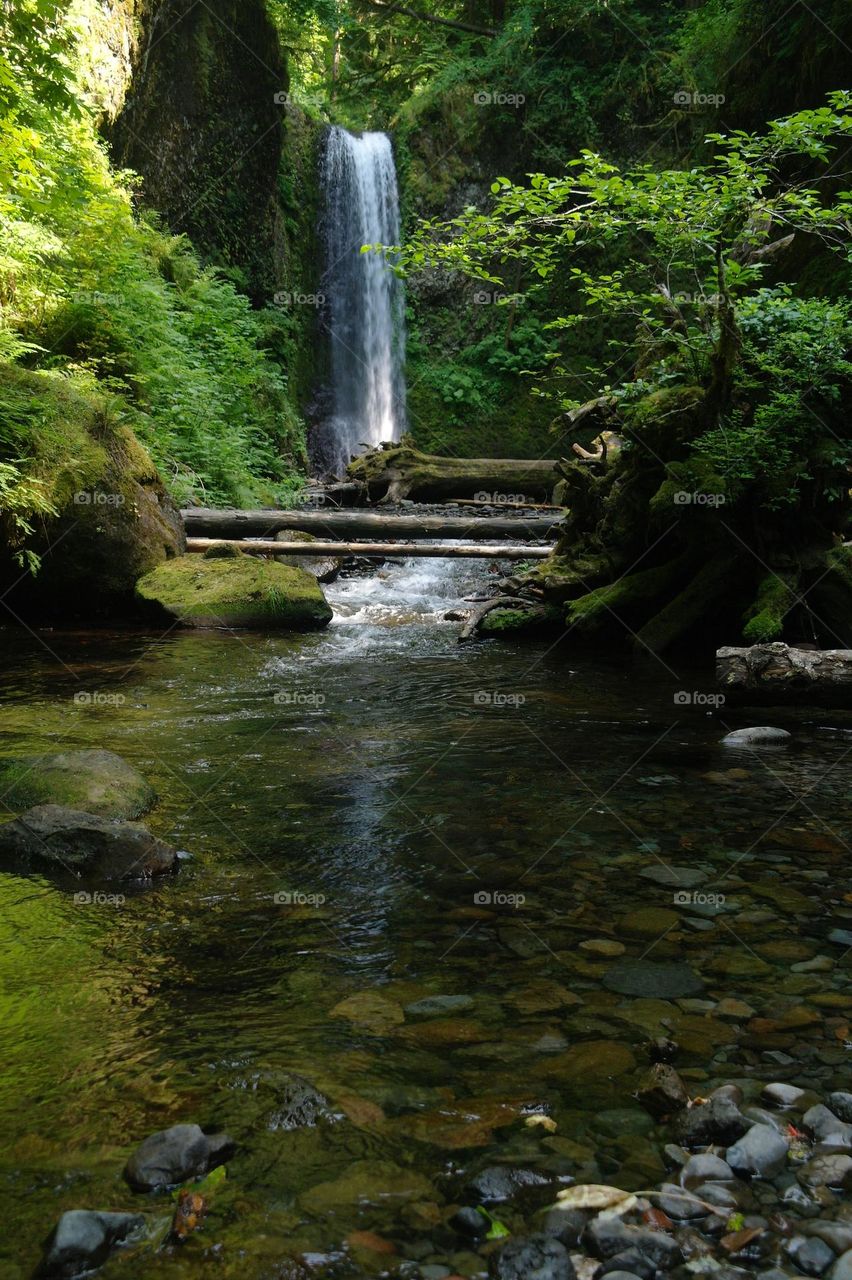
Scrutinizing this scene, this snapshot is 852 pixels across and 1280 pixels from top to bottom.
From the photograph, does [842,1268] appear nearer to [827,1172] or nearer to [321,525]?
[827,1172]

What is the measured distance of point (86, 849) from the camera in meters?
3.33

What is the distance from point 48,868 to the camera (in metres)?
3.32

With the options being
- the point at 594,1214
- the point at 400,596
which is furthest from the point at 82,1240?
the point at 400,596

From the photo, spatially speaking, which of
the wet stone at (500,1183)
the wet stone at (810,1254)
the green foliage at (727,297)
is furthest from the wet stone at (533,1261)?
the green foliage at (727,297)

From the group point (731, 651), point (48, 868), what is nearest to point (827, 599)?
point (731, 651)

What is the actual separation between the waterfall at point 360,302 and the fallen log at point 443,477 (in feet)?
16.4

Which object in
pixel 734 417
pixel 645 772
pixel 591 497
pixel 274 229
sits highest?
pixel 274 229

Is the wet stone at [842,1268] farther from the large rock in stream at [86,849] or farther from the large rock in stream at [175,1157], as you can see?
the large rock in stream at [86,849]

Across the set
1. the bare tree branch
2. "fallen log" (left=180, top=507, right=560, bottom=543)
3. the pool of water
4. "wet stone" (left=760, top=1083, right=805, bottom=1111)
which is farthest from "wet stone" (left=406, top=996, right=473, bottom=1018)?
the bare tree branch

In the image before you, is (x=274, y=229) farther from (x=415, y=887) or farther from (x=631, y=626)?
(x=415, y=887)

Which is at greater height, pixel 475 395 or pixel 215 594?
pixel 475 395

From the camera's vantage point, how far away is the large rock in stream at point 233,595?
8.67 metres

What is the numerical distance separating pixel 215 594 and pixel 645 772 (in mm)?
5444

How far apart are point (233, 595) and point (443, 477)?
8.47 metres
